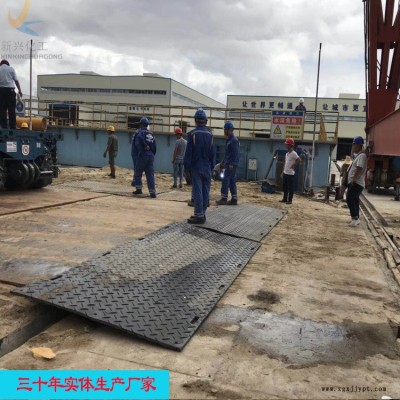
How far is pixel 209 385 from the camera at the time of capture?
2383 millimetres

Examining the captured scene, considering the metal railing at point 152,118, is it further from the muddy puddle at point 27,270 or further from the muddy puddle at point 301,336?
the muddy puddle at point 301,336

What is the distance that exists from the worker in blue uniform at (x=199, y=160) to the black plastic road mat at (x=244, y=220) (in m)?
0.27

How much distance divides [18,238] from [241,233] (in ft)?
9.90

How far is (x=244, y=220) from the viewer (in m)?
7.39

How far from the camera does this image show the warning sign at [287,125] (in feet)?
51.5

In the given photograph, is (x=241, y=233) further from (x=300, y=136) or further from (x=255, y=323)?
(x=300, y=136)

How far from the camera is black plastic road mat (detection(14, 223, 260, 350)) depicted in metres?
3.01

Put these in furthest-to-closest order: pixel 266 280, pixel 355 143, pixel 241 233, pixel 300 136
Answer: pixel 300 136 → pixel 355 143 → pixel 241 233 → pixel 266 280

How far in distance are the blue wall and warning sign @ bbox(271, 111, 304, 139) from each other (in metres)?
0.46

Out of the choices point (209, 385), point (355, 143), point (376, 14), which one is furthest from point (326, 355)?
point (376, 14)

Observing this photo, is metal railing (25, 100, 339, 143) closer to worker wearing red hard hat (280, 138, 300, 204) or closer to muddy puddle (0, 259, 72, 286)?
worker wearing red hard hat (280, 138, 300, 204)

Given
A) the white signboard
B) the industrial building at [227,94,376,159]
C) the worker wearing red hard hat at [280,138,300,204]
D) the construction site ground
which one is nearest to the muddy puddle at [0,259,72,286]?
the construction site ground

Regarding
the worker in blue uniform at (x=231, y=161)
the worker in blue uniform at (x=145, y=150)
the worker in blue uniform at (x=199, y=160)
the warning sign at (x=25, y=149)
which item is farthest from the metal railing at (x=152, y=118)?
the worker in blue uniform at (x=199, y=160)

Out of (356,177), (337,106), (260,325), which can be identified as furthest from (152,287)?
(337,106)
